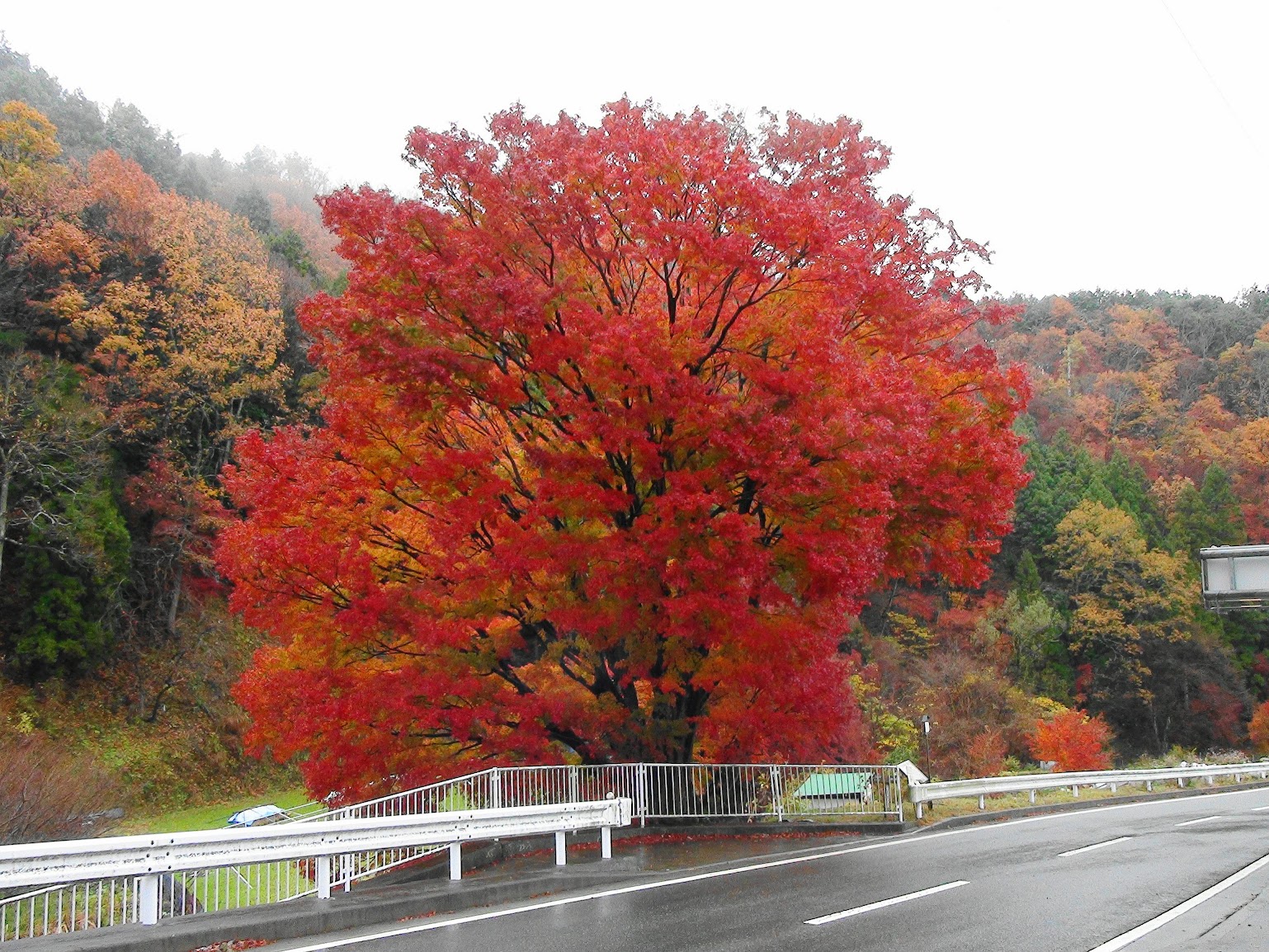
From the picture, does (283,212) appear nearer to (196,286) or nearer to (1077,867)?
(196,286)

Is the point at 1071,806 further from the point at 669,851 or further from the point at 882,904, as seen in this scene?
the point at 882,904

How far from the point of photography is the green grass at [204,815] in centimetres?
2724

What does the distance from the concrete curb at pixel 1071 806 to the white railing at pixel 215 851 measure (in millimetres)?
8943

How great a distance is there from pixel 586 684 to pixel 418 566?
3.31m

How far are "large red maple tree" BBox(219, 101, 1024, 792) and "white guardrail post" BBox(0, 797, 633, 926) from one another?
3.15 metres

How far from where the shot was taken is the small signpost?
1984 cm

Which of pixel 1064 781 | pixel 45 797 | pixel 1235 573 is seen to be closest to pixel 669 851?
pixel 45 797

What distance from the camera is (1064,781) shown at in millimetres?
23078

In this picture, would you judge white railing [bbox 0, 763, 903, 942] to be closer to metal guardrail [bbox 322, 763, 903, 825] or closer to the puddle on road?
metal guardrail [bbox 322, 763, 903, 825]

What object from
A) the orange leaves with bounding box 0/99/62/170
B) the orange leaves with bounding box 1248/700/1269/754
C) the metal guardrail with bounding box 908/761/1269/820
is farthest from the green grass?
the orange leaves with bounding box 1248/700/1269/754

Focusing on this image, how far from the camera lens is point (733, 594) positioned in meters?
12.6

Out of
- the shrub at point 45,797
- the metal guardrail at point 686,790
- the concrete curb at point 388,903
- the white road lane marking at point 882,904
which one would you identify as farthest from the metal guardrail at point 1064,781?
the shrub at point 45,797

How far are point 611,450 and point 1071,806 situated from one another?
1534 centimetres

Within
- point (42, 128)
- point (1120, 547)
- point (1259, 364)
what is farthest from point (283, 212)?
point (1259, 364)
